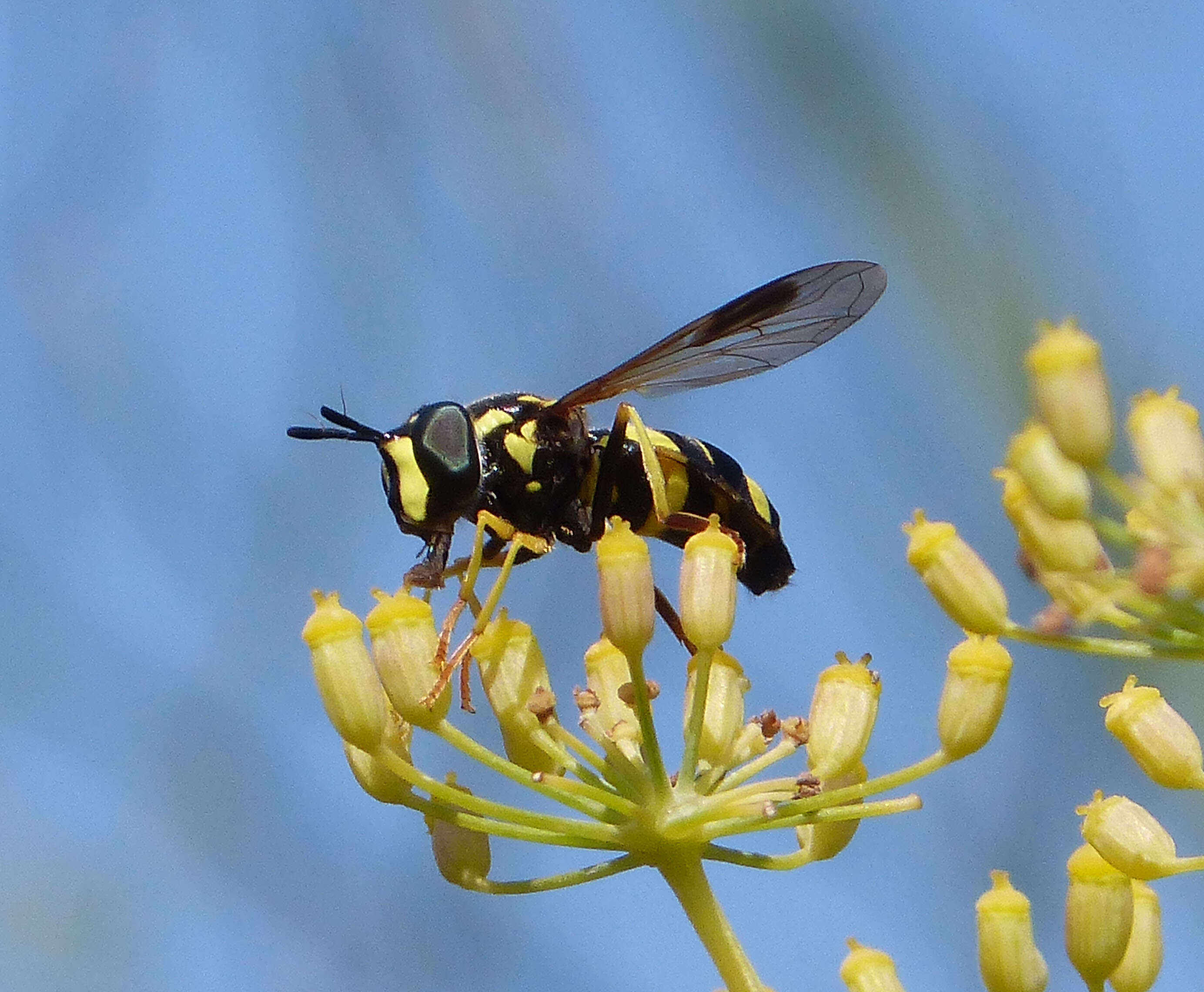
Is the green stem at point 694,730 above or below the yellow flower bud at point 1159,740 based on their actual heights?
above

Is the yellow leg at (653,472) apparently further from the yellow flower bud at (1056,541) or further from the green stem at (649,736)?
the yellow flower bud at (1056,541)

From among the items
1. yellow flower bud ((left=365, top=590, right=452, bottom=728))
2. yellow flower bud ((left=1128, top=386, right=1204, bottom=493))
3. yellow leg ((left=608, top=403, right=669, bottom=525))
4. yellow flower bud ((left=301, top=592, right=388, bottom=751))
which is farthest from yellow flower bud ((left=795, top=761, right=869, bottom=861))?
yellow leg ((left=608, top=403, right=669, bottom=525))

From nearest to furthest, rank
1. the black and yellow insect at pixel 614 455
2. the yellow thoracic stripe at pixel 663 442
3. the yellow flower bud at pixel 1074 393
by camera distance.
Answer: the yellow flower bud at pixel 1074 393 → the black and yellow insect at pixel 614 455 → the yellow thoracic stripe at pixel 663 442

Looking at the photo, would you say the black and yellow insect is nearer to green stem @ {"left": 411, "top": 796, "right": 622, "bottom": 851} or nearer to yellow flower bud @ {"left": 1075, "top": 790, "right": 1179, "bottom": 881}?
green stem @ {"left": 411, "top": 796, "right": 622, "bottom": 851}

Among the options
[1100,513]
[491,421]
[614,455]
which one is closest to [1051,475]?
[1100,513]

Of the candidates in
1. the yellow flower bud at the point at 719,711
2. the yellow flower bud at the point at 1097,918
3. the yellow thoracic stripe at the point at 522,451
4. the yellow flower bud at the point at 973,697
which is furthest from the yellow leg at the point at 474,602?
the yellow flower bud at the point at 1097,918

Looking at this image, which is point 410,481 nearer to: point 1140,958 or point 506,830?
point 506,830
